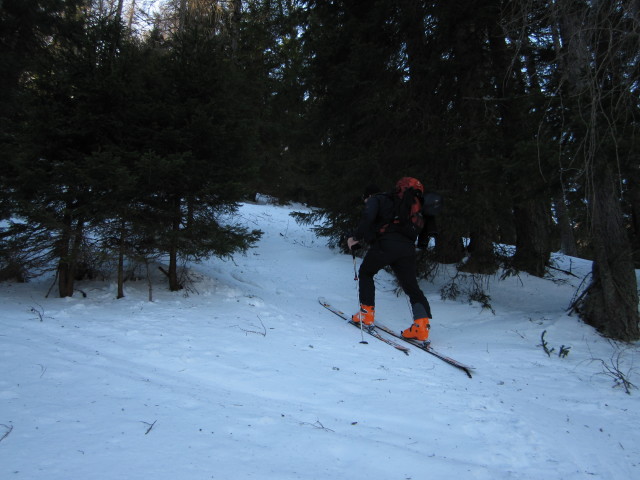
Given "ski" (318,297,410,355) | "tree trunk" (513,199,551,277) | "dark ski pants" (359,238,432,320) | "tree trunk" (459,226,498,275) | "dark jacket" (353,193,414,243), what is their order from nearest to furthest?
"ski" (318,297,410,355)
"dark ski pants" (359,238,432,320)
"dark jacket" (353,193,414,243)
"tree trunk" (459,226,498,275)
"tree trunk" (513,199,551,277)

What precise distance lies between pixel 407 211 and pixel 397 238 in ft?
1.32

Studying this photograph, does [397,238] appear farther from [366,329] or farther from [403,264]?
[366,329]

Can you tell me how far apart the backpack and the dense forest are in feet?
3.40

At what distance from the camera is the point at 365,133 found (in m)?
8.12

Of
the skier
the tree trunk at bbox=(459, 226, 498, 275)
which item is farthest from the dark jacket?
the tree trunk at bbox=(459, 226, 498, 275)

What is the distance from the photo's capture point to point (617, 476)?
235 cm

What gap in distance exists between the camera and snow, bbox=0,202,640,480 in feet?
7.01

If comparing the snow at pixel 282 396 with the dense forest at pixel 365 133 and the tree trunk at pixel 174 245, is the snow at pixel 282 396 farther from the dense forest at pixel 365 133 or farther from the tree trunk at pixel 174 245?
the dense forest at pixel 365 133

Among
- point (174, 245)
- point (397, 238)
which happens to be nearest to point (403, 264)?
point (397, 238)

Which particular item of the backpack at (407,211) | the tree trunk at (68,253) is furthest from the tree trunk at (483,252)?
the tree trunk at (68,253)

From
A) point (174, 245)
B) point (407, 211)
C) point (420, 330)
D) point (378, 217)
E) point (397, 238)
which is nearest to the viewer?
point (420, 330)

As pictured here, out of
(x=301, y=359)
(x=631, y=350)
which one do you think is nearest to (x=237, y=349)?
(x=301, y=359)

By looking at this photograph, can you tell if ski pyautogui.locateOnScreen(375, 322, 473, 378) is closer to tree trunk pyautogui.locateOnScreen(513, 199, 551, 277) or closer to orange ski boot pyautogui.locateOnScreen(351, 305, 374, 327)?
orange ski boot pyautogui.locateOnScreen(351, 305, 374, 327)

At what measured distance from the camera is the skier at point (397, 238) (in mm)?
4977
